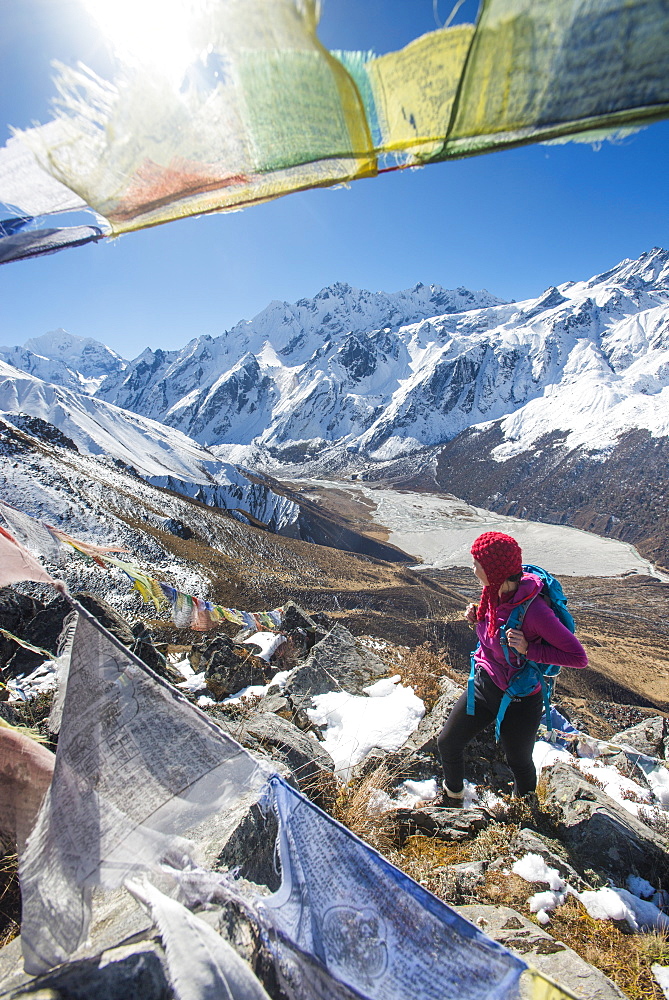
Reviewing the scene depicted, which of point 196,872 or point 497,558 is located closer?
point 196,872

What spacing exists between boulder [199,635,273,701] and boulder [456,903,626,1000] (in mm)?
4876

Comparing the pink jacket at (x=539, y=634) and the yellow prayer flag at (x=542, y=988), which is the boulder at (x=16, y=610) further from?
the yellow prayer flag at (x=542, y=988)

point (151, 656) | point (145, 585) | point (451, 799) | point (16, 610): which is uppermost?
point (451, 799)

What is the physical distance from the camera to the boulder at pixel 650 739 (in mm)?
6586

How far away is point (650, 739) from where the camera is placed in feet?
22.6

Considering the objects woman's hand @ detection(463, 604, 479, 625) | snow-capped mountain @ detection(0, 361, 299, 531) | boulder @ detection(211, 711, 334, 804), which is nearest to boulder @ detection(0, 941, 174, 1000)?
boulder @ detection(211, 711, 334, 804)

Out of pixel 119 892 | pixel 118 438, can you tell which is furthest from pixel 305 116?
pixel 118 438

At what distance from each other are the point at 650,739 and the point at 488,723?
605 cm

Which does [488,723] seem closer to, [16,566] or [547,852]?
[547,852]

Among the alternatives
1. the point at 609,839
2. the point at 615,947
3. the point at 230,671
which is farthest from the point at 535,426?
the point at 615,947

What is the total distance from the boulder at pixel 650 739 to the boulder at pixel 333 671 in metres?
4.15

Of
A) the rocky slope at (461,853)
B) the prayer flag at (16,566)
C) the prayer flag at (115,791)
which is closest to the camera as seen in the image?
the rocky slope at (461,853)

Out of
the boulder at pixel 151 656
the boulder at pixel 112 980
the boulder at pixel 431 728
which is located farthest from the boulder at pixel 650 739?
the boulder at pixel 112 980

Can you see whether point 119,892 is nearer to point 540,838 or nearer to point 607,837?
point 540,838
